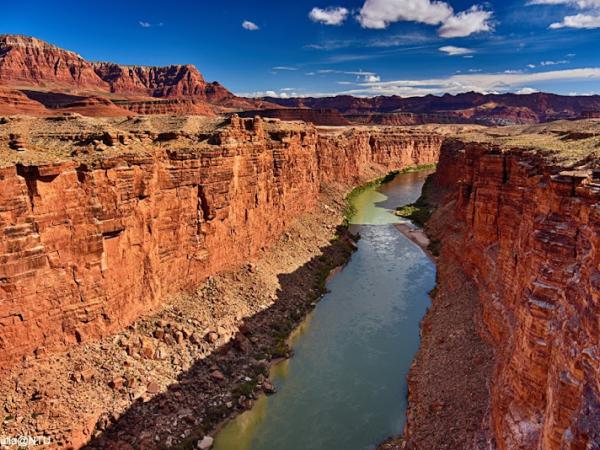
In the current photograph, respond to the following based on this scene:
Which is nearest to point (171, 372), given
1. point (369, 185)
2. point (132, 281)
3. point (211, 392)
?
point (211, 392)

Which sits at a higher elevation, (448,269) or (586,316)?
(586,316)

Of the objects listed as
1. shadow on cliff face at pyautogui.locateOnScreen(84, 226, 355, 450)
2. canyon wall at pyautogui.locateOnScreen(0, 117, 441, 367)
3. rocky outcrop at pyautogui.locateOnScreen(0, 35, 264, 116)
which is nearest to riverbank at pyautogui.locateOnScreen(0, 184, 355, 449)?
shadow on cliff face at pyautogui.locateOnScreen(84, 226, 355, 450)

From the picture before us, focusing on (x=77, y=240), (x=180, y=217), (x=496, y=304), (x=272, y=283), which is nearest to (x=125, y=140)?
(x=180, y=217)

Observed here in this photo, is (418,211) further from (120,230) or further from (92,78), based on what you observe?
(92,78)

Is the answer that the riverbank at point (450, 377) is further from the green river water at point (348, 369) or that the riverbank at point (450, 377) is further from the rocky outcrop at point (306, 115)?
the rocky outcrop at point (306, 115)

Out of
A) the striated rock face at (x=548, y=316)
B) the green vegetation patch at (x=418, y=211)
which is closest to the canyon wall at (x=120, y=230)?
the striated rock face at (x=548, y=316)

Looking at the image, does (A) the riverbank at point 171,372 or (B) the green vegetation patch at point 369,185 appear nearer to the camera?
(A) the riverbank at point 171,372

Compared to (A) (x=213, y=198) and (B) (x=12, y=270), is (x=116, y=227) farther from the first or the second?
(A) (x=213, y=198)
